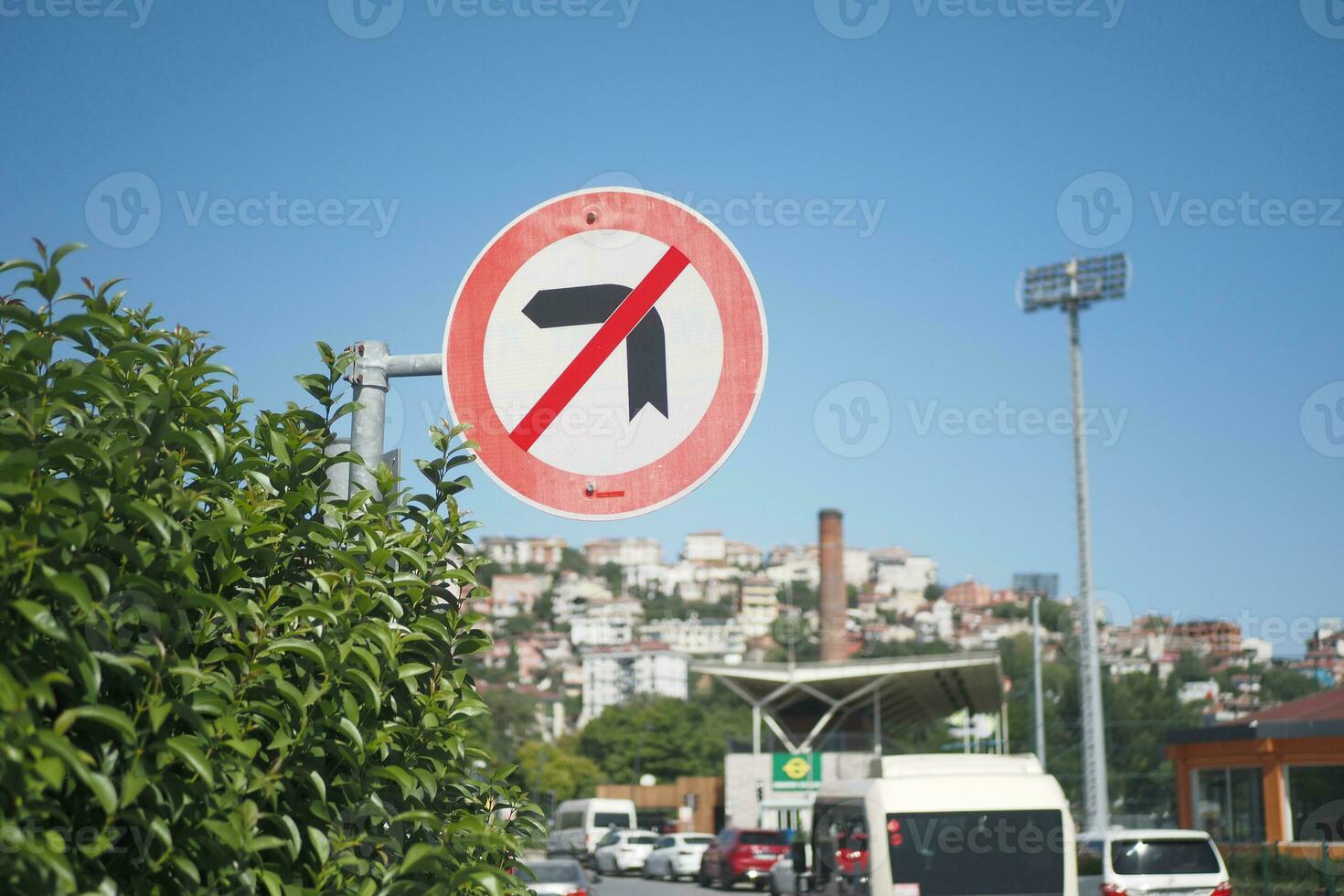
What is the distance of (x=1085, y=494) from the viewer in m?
46.6

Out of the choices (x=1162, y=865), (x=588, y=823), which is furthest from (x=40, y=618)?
(x=588, y=823)

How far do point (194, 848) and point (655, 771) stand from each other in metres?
98.3

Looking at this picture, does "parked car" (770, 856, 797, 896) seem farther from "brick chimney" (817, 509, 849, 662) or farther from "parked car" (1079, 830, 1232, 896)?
"brick chimney" (817, 509, 849, 662)

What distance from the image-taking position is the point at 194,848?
210cm

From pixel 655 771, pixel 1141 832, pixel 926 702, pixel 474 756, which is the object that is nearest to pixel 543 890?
pixel 1141 832

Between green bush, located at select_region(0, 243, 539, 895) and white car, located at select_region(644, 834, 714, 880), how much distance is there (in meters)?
43.5

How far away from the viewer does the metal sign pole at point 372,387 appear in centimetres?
274

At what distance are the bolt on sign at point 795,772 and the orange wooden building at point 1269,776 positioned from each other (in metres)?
17.5

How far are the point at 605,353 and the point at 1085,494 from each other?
46661 millimetres

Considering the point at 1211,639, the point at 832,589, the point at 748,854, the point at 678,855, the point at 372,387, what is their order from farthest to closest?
the point at 1211,639 → the point at 832,589 → the point at 678,855 → the point at 748,854 → the point at 372,387

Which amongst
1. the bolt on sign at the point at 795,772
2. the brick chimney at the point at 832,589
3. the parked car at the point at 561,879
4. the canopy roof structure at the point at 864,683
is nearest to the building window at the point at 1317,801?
the canopy roof structure at the point at 864,683

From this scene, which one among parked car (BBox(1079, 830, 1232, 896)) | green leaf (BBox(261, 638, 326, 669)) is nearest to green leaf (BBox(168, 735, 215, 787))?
green leaf (BBox(261, 638, 326, 669))

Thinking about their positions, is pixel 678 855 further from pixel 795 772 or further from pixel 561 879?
pixel 561 879

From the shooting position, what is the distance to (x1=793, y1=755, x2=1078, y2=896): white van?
478 inches
